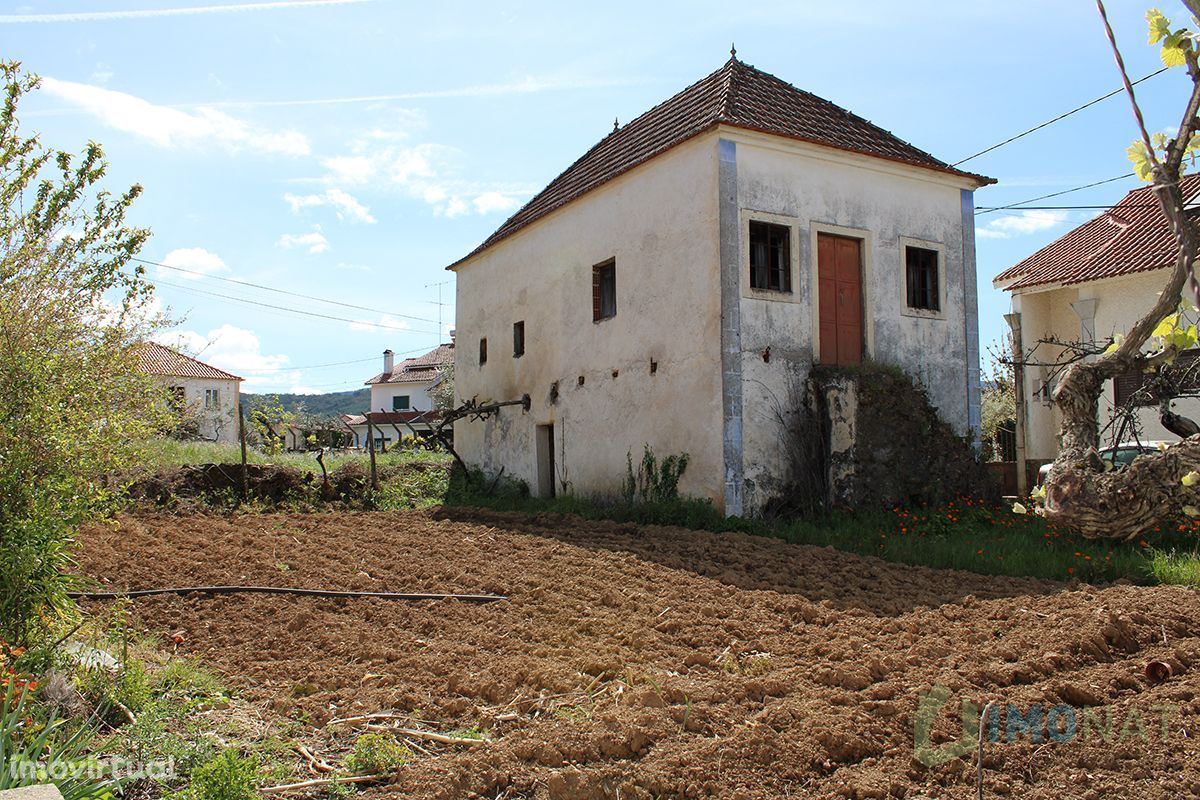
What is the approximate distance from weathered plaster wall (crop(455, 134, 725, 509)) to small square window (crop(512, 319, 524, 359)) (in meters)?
0.20

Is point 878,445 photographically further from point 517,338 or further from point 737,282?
point 517,338

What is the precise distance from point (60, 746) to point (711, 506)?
9.94 metres

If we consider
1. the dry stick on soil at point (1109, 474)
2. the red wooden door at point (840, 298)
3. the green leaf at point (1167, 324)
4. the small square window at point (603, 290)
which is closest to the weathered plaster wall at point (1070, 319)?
the red wooden door at point (840, 298)

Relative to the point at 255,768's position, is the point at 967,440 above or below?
above

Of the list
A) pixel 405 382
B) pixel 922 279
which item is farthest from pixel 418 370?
pixel 922 279

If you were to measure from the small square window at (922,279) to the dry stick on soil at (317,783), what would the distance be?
1312 cm

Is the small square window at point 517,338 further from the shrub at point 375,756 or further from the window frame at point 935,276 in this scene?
the shrub at point 375,756

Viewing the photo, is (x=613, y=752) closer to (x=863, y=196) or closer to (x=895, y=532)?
(x=895, y=532)

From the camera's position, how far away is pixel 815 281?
47.5ft

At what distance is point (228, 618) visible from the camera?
788 centimetres

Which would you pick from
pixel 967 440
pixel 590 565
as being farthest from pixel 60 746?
pixel 967 440

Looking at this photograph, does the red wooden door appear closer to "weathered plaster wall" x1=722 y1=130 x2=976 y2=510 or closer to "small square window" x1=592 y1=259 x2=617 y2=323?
"weathered plaster wall" x1=722 y1=130 x2=976 y2=510

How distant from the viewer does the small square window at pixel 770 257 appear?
14195mm

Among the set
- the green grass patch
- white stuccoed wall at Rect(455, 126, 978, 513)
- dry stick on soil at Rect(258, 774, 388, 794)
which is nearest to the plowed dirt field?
dry stick on soil at Rect(258, 774, 388, 794)
